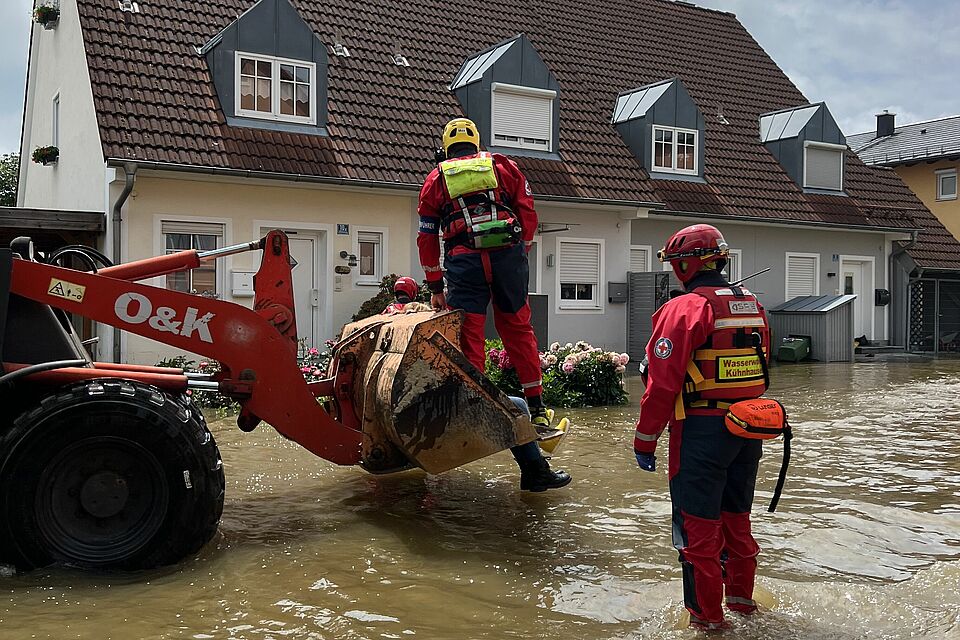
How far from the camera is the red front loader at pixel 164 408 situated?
16.4 feet

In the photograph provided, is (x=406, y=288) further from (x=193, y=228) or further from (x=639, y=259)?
(x=639, y=259)

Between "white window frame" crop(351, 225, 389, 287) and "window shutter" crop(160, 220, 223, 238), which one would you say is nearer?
"window shutter" crop(160, 220, 223, 238)

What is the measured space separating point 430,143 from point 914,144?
2537 centimetres

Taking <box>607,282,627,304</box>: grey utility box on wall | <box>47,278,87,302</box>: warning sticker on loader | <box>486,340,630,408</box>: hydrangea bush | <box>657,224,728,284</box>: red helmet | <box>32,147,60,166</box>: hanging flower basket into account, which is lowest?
<box>486,340,630,408</box>: hydrangea bush

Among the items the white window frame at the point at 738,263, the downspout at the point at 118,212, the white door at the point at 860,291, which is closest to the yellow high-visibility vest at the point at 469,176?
the downspout at the point at 118,212

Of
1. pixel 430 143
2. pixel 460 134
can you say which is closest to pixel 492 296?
pixel 460 134

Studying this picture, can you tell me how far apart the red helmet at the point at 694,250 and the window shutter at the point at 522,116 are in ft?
50.0

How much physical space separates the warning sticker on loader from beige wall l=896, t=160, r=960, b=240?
34.5 meters

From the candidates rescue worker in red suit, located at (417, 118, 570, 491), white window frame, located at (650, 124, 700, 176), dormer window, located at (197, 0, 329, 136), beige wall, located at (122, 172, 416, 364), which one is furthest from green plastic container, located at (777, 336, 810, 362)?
rescue worker in red suit, located at (417, 118, 570, 491)

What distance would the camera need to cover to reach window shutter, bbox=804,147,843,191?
24.0m

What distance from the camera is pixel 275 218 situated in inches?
649

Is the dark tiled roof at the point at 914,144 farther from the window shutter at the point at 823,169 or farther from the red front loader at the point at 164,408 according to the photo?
the red front loader at the point at 164,408

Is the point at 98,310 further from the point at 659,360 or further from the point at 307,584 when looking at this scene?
the point at 659,360

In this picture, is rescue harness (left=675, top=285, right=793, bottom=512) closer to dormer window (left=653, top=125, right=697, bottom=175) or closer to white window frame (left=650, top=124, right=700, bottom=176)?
white window frame (left=650, top=124, right=700, bottom=176)
